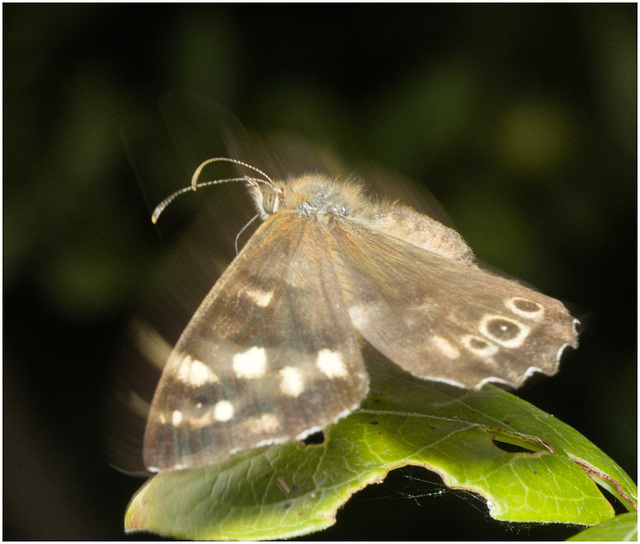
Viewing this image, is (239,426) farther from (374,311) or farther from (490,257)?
(490,257)

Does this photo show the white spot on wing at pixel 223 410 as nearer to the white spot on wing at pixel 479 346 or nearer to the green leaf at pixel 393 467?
the green leaf at pixel 393 467

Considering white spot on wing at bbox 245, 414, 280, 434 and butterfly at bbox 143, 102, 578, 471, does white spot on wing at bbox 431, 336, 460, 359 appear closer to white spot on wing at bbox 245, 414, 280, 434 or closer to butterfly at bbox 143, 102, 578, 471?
butterfly at bbox 143, 102, 578, 471

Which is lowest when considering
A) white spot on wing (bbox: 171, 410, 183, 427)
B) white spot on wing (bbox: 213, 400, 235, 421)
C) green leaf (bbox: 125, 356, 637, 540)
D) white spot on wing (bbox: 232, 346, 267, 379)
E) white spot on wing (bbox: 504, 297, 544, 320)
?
→ green leaf (bbox: 125, 356, 637, 540)

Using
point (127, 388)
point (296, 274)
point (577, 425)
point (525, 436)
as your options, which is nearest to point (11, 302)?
point (127, 388)

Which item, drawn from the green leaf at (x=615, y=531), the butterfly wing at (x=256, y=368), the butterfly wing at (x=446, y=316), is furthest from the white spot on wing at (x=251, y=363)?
the green leaf at (x=615, y=531)

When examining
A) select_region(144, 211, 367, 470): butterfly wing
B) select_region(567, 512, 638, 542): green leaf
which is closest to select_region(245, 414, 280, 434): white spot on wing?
select_region(144, 211, 367, 470): butterfly wing

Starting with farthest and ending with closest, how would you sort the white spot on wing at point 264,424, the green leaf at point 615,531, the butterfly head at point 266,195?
the butterfly head at point 266,195
the white spot on wing at point 264,424
the green leaf at point 615,531
